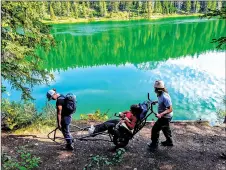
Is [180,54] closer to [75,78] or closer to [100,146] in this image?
[75,78]

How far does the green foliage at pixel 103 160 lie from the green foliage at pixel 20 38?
12.5ft

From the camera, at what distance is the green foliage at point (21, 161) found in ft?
19.5

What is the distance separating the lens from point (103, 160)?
6.87m

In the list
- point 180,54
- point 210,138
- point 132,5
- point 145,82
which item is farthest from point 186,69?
point 132,5

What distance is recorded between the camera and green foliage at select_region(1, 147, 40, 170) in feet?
19.5

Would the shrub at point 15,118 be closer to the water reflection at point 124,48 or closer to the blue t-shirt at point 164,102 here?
the blue t-shirt at point 164,102

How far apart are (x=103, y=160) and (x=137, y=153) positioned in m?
1.18

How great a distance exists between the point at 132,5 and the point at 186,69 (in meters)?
92.8

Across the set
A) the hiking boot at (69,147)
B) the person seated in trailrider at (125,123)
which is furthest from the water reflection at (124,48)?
the person seated in trailrider at (125,123)

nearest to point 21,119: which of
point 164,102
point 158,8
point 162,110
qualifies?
point 162,110

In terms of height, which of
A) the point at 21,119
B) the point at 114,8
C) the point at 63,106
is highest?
the point at 114,8

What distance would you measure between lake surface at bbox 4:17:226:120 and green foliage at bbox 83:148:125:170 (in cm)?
606

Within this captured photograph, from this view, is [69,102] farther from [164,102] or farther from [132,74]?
[132,74]

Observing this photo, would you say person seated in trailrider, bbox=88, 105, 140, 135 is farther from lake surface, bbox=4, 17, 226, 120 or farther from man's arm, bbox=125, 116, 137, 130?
lake surface, bbox=4, 17, 226, 120
